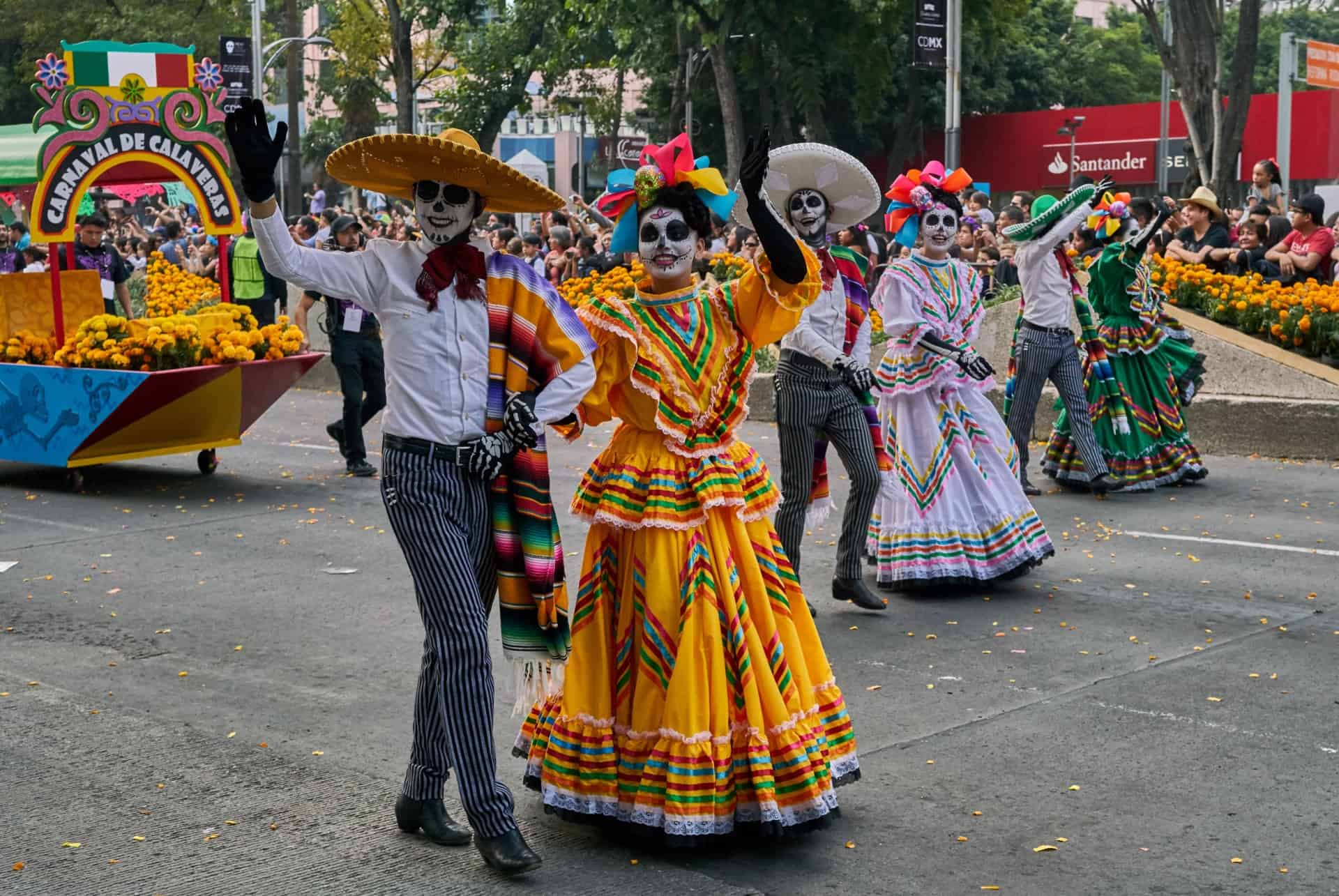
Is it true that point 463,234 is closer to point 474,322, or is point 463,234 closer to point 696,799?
point 474,322

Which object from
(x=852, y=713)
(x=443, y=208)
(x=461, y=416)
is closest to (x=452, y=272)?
(x=443, y=208)

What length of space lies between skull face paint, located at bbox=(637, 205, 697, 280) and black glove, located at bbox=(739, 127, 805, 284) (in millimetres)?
250

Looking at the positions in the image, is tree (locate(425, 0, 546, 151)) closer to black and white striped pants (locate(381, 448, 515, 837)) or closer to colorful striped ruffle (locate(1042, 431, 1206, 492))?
colorful striped ruffle (locate(1042, 431, 1206, 492))

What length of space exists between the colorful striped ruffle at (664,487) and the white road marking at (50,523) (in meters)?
6.14

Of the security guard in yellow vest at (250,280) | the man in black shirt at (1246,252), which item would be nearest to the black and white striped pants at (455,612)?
the man in black shirt at (1246,252)

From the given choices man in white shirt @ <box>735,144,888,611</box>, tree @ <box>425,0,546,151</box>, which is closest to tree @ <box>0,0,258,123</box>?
tree @ <box>425,0,546,151</box>

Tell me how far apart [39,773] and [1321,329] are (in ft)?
35.4

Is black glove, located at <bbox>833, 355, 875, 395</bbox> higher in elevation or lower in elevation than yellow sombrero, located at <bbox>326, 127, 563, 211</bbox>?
lower

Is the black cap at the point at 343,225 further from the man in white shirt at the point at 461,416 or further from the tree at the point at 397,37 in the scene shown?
the tree at the point at 397,37

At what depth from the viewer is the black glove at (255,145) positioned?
4.25 meters

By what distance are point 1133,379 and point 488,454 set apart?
822 centimetres

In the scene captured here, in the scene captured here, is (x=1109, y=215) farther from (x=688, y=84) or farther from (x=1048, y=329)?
(x=688, y=84)

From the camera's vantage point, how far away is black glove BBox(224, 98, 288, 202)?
13.9ft

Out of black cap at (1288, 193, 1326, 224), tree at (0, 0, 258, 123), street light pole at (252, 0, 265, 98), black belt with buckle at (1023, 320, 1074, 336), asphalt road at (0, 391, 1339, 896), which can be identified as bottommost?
asphalt road at (0, 391, 1339, 896)
